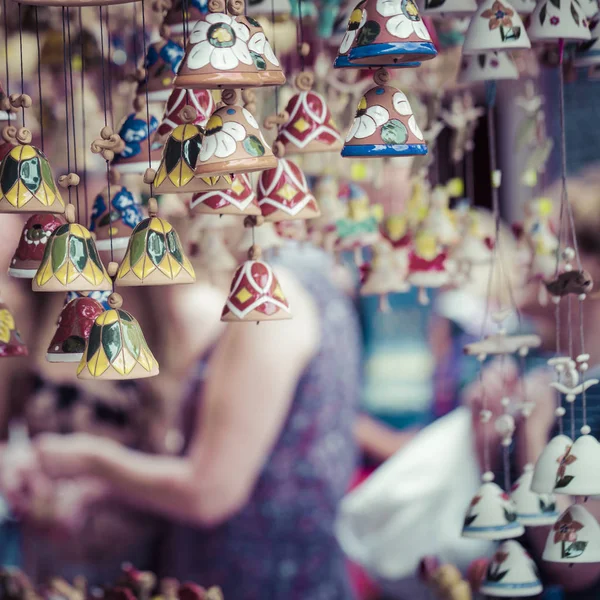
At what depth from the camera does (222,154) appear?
1.81 metres

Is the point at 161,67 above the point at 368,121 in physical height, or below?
above

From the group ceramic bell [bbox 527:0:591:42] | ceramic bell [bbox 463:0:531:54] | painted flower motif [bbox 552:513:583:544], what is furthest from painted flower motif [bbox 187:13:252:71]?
painted flower motif [bbox 552:513:583:544]

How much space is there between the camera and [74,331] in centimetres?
207

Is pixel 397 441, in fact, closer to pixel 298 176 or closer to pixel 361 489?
pixel 361 489

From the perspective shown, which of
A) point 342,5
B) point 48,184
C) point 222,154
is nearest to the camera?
point 222,154

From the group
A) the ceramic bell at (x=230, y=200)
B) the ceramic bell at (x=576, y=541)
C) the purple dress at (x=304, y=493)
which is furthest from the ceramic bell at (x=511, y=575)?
the purple dress at (x=304, y=493)

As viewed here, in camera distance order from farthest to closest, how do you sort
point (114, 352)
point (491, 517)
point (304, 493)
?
point (304, 493)
point (491, 517)
point (114, 352)

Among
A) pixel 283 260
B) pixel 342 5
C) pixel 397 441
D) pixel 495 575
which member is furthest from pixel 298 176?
pixel 397 441

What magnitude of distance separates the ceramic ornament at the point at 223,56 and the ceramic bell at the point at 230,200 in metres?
0.29

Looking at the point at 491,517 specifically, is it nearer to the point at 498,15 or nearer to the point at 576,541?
the point at 576,541

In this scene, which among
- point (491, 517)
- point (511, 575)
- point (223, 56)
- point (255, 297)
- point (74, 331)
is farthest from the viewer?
point (511, 575)

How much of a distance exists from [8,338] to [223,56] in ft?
2.64

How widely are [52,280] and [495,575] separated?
3.96 ft

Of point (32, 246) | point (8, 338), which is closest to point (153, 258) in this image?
point (32, 246)
